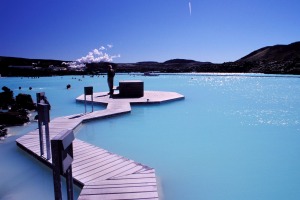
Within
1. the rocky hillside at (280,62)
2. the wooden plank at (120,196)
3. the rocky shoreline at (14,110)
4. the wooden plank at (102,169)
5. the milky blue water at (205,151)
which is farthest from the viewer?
the rocky hillside at (280,62)

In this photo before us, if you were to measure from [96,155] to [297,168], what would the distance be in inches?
182

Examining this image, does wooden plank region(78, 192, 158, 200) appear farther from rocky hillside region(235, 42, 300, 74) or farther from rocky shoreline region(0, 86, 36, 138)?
rocky hillside region(235, 42, 300, 74)

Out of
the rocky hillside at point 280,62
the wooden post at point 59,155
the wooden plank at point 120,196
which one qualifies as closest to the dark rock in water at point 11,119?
the wooden plank at point 120,196

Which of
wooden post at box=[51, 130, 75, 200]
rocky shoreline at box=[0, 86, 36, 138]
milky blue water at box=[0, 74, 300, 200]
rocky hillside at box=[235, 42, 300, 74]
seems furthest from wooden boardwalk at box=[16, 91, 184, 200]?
rocky hillside at box=[235, 42, 300, 74]

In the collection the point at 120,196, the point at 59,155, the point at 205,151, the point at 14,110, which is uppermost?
the point at 59,155

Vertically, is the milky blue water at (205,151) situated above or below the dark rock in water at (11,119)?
below

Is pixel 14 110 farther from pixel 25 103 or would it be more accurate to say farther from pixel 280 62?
pixel 280 62

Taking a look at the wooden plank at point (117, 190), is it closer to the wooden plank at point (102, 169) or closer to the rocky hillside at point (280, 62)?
the wooden plank at point (102, 169)

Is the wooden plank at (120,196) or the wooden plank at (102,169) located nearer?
the wooden plank at (120,196)

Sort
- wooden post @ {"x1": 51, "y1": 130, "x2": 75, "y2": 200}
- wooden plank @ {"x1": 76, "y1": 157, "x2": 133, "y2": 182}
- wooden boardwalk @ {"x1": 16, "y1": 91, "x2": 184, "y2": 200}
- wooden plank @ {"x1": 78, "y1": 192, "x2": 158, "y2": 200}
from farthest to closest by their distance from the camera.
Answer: wooden plank @ {"x1": 76, "y1": 157, "x2": 133, "y2": 182}, wooden boardwalk @ {"x1": 16, "y1": 91, "x2": 184, "y2": 200}, wooden plank @ {"x1": 78, "y1": 192, "x2": 158, "y2": 200}, wooden post @ {"x1": 51, "y1": 130, "x2": 75, "y2": 200}

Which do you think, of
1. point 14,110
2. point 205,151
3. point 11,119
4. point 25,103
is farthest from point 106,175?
point 25,103

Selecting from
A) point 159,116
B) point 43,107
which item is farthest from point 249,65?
point 43,107

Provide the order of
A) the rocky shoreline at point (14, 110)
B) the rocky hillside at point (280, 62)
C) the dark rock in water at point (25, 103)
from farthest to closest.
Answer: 1. the rocky hillside at point (280, 62)
2. the dark rock in water at point (25, 103)
3. the rocky shoreline at point (14, 110)

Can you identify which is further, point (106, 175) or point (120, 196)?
point (106, 175)
